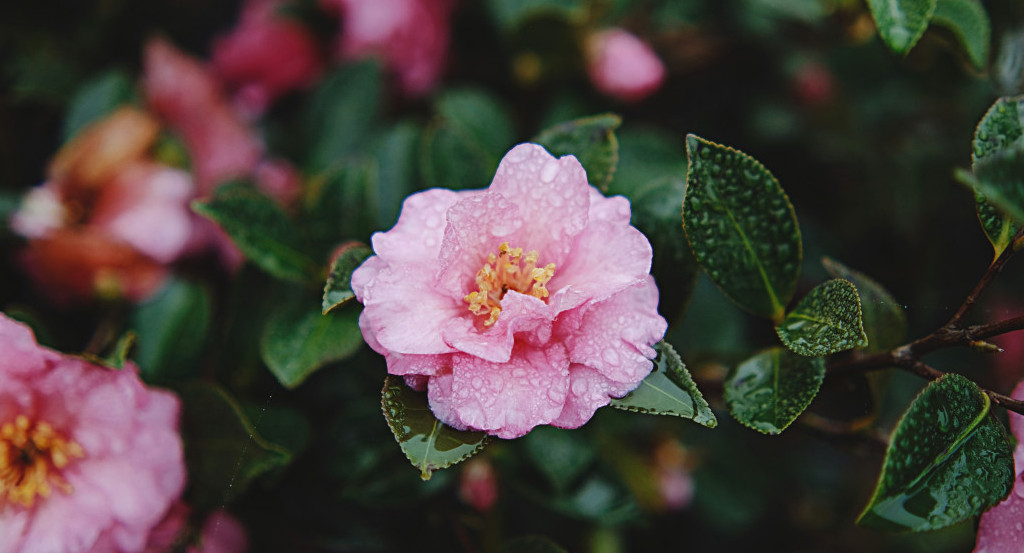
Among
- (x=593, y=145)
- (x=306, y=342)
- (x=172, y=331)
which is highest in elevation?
(x=593, y=145)

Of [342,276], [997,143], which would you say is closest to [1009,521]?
[997,143]

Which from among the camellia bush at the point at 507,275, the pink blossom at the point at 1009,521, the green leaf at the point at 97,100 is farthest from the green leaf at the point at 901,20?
the green leaf at the point at 97,100

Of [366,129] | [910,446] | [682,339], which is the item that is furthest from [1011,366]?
[366,129]

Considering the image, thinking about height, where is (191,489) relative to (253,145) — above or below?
below

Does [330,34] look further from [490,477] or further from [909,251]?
[909,251]

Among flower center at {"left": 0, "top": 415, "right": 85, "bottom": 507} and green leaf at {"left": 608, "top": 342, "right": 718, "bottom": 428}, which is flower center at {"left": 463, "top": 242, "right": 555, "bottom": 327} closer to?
green leaf at {"left": 608, "top": 342, "right": 718, "bottom": 428}

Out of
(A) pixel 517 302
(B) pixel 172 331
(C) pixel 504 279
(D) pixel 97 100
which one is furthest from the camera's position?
(D) pixel 97 100

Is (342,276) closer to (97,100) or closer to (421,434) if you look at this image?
(421,434)
